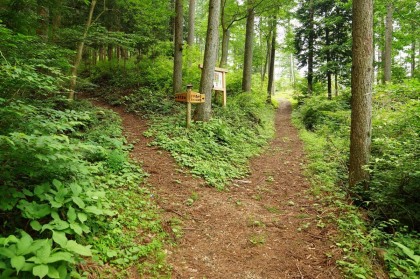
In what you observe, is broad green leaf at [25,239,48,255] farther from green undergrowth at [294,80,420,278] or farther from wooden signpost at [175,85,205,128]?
wooden signpost at [175,85,205,128]

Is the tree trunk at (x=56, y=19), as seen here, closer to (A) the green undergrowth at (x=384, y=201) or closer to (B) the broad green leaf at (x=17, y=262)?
(B) the broad green leaf at (x=17, y=262)

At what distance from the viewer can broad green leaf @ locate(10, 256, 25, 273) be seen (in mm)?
2119

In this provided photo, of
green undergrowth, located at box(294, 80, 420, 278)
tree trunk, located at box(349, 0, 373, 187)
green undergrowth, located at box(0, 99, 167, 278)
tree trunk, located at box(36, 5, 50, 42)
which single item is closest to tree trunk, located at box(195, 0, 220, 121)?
green undergrowth, located at box(294, 80, 420, 278)

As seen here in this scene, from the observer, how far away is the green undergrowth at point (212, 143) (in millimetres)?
6656

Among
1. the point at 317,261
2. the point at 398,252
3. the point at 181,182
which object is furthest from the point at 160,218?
the point at 398,252

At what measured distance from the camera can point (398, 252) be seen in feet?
11.9

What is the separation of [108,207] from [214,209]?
6.64ft

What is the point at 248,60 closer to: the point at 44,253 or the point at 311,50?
the point at 311,50

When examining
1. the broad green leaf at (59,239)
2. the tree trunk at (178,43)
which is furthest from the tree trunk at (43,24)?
the broad green leaf at (59,239)

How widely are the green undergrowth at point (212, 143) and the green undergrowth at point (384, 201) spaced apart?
2.11 m

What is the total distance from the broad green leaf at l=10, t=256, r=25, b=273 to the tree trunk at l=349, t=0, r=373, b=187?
18.2 feet

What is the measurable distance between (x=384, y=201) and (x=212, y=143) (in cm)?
452

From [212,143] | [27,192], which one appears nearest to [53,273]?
[27,192]

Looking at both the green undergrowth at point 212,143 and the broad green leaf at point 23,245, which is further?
the green undergrowth at point 212,143
